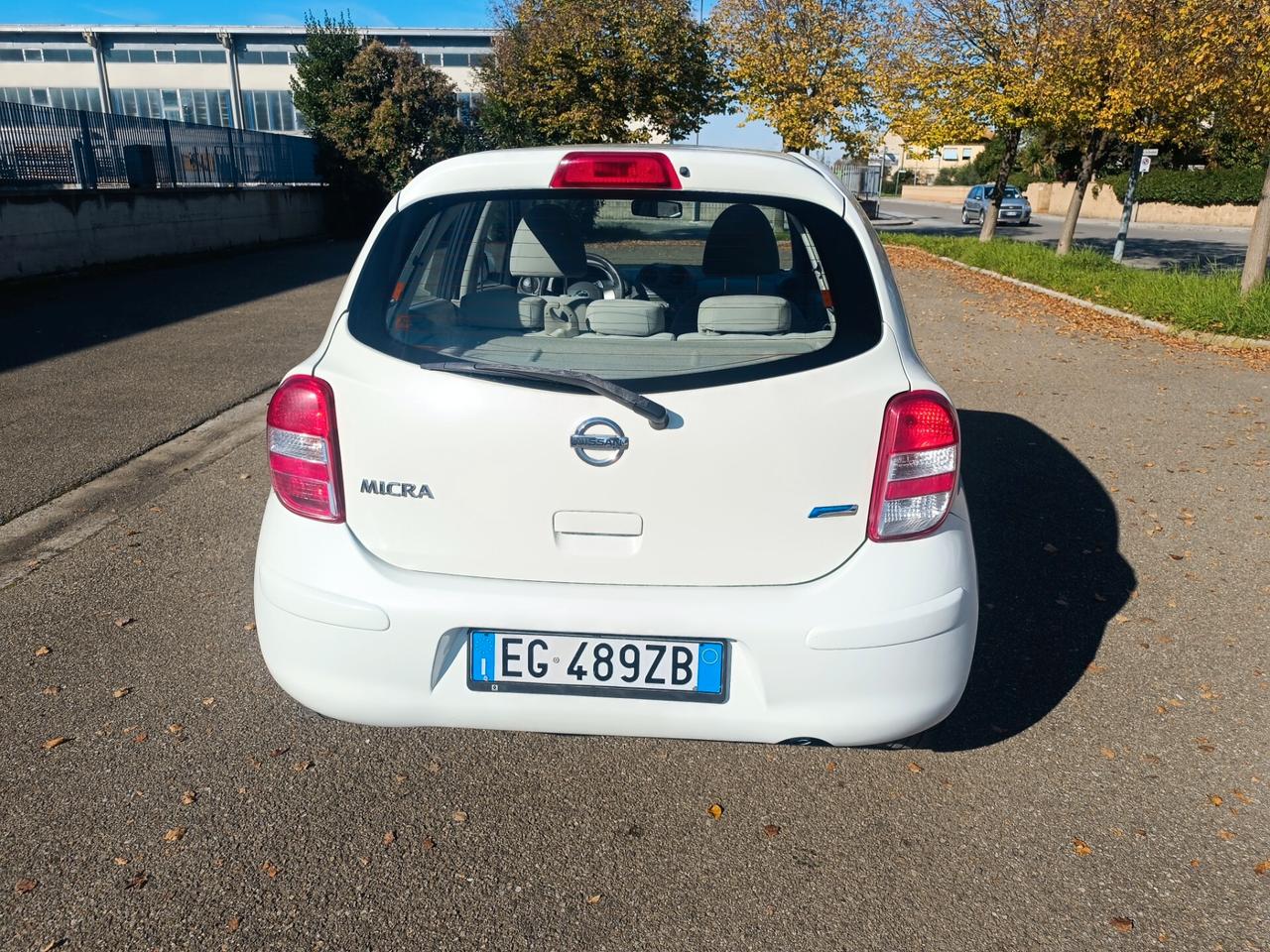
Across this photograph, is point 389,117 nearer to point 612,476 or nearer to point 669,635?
point 612,476

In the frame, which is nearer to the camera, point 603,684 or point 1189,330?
point 603,684

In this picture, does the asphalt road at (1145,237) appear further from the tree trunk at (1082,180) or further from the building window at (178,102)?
the building window at (178,102)

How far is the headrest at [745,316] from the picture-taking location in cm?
257

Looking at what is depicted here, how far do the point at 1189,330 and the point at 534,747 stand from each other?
10.3m

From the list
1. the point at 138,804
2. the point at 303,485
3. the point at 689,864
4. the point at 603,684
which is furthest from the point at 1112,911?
the point at 138,804

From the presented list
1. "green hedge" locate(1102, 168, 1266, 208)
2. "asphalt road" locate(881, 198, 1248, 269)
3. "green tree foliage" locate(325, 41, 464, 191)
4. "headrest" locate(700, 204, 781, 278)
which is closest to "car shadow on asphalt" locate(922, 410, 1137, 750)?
"headrest" locate(700, 204, 781, 278)

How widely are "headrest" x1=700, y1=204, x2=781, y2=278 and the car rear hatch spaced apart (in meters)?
0.83

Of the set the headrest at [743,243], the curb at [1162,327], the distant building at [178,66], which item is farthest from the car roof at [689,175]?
the distant building at [178,66]

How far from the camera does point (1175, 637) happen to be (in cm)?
379

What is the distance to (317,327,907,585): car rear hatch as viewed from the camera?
224 centimetres

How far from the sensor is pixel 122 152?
16641 millimetres

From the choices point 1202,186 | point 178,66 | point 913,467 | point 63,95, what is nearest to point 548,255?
point 913,467

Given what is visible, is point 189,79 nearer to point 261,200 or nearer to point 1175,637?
point 261,200

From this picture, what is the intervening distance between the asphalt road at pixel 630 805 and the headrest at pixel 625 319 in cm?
128
